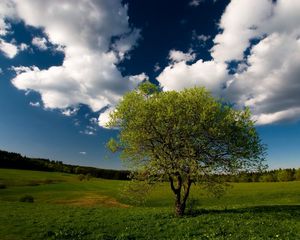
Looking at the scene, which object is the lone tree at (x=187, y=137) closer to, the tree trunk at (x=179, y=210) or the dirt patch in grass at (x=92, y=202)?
the tree trunk at (x=179, y=210)

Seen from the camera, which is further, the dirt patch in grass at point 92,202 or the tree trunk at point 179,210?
the dirt patch in grass at point 92,202

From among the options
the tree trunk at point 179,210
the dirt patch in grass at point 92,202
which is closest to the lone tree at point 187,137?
the tree trunk at point 179,210

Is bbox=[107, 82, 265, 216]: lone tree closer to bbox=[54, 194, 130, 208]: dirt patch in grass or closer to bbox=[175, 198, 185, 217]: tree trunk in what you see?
bbox=[175, 198, 185, 217]: tree trunk

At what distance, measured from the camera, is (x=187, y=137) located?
105 feet

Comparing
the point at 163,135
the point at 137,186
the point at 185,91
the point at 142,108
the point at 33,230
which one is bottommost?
the point at 33,230

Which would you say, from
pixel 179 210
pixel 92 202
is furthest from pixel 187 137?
pixel 92 202

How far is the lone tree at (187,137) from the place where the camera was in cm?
3183

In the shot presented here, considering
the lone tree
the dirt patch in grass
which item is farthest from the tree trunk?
the dirt patch in grass

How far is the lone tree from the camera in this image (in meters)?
31.8

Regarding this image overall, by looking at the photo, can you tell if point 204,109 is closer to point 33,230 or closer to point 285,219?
point 285,219

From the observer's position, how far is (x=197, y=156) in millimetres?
32312

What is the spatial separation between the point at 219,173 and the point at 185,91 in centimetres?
1001

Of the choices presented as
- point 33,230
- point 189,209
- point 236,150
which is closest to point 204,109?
point 236,150

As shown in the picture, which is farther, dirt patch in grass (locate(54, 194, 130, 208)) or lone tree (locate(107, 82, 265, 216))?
dirt patch in grass (locate(54, 194, 130, 208))
